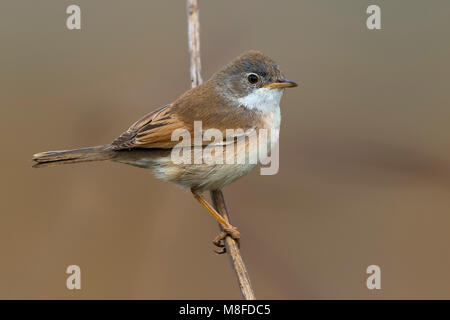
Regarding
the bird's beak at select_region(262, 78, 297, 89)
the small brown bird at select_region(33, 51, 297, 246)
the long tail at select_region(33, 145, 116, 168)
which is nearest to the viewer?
the long tail at select_region(33, 145, 116, 168)

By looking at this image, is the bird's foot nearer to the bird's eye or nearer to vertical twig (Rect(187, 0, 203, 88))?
the bird's eye

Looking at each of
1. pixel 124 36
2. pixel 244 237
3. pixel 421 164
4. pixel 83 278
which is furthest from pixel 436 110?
pixel 83 278

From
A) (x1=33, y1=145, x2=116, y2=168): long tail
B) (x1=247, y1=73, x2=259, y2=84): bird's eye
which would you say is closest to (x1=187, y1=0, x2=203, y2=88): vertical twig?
(x1=247, y1=73, x2=259, y2=84): bird's eye

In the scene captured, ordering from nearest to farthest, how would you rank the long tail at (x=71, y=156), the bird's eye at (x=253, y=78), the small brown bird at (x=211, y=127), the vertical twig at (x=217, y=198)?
the vertical twig at (x=217, y=198)
the long tail at (x=71, y=156)
the small brown bird at (x=211, y=127)
the bird's eye at (x=253, y=78)

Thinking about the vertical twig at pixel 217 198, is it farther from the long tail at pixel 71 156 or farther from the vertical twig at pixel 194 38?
the long tail at pixel 71 156

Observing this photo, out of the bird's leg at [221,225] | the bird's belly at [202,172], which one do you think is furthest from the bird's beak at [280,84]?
the bird's leg at [221,225]

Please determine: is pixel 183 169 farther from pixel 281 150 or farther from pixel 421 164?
pixel 421 164

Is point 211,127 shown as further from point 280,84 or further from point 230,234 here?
point 230,234
